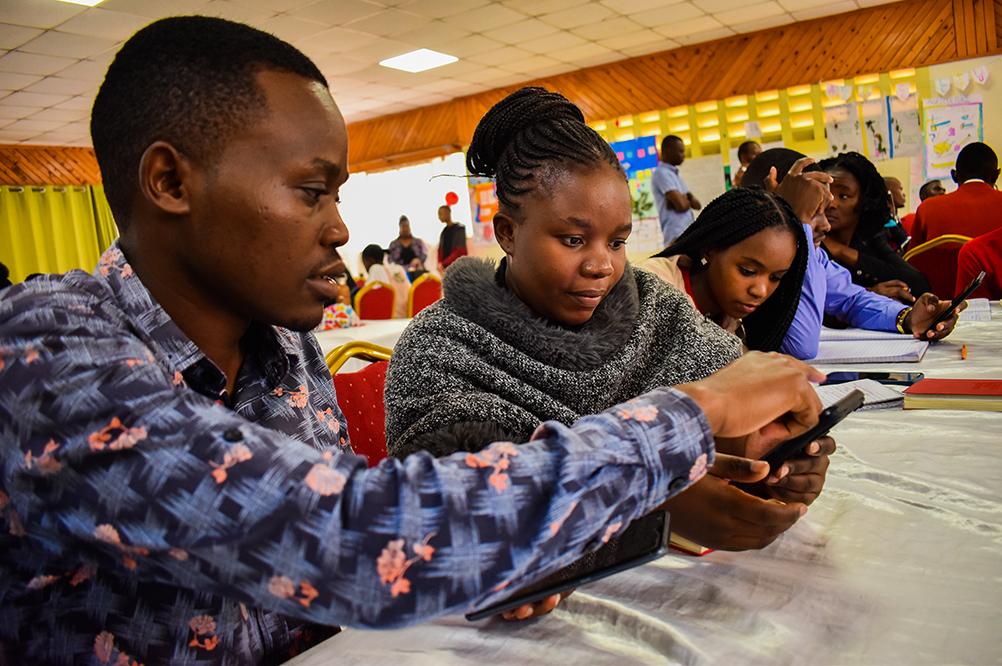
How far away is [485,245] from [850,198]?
7049 millimetres

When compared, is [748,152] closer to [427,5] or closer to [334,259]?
[427,5]

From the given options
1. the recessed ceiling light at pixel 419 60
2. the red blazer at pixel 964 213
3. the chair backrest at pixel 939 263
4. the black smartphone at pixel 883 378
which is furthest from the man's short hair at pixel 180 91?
the recessed ceiling light at pixel 419 60

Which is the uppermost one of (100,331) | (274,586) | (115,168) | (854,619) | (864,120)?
(864,120)

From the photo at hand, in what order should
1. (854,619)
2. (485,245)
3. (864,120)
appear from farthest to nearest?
(485,245)
(864,120)
(854,619)

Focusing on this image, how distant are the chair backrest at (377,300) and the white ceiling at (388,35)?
216 cm

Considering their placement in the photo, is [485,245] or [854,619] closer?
[854,619]

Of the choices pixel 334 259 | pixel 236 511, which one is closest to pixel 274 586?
pixel 236 511

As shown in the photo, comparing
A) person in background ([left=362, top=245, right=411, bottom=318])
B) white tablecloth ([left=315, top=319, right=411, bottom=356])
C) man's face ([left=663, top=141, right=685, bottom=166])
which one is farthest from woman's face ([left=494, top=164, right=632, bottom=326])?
man's face ([left=663, top=141, right=685, bottom=166])

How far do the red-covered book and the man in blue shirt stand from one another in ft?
2.26

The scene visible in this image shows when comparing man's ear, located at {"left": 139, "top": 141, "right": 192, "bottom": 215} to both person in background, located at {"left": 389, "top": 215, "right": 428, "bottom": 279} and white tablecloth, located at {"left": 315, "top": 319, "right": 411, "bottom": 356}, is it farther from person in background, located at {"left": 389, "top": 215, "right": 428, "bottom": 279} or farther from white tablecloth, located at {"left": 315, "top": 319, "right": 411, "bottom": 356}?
person in background, located at {"left": 389, "top": 215, "right": 428, "bottom": 279}

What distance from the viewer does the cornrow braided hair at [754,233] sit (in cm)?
173

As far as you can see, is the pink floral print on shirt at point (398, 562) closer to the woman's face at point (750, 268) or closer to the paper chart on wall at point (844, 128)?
the woman's face at point (750, 268)

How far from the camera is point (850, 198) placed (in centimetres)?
299

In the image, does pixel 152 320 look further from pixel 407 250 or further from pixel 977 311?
pixel 407 250
